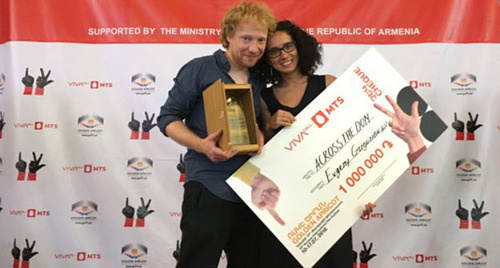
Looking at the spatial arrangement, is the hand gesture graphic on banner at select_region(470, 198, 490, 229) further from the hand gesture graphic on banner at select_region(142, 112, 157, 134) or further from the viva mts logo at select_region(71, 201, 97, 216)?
the viva mts logo at select_region(71, 201, 97, 216)

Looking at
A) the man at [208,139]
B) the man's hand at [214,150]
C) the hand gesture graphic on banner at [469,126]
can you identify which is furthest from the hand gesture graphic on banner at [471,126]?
the man's hand at [214,150]

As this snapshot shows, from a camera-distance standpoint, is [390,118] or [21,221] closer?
[390,118]

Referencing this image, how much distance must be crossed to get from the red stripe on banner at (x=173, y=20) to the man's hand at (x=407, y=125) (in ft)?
3.77

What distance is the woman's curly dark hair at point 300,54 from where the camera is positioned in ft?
5.79

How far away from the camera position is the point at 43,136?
107 inches

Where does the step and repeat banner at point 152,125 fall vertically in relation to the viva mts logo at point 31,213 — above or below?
above

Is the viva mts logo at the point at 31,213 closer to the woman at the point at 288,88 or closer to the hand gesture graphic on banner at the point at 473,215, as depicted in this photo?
the woman at the point at 288,88

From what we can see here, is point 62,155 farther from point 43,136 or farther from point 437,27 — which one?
point 437,27

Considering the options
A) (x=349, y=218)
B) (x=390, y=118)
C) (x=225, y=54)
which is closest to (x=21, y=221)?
(x=225, y=54)

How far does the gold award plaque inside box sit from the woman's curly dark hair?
280 mm

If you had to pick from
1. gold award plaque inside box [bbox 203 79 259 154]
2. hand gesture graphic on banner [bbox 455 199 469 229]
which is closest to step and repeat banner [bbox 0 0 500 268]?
hand gesture graphic on banner [bbox 455 199 469 229]

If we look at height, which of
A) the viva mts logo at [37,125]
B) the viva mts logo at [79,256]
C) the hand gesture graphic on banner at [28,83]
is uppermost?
the hand gesture graphic on banner at [28,83]

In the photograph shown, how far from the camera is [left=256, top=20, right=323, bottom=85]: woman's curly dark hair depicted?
1.76 m

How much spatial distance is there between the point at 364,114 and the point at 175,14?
4.99ft
